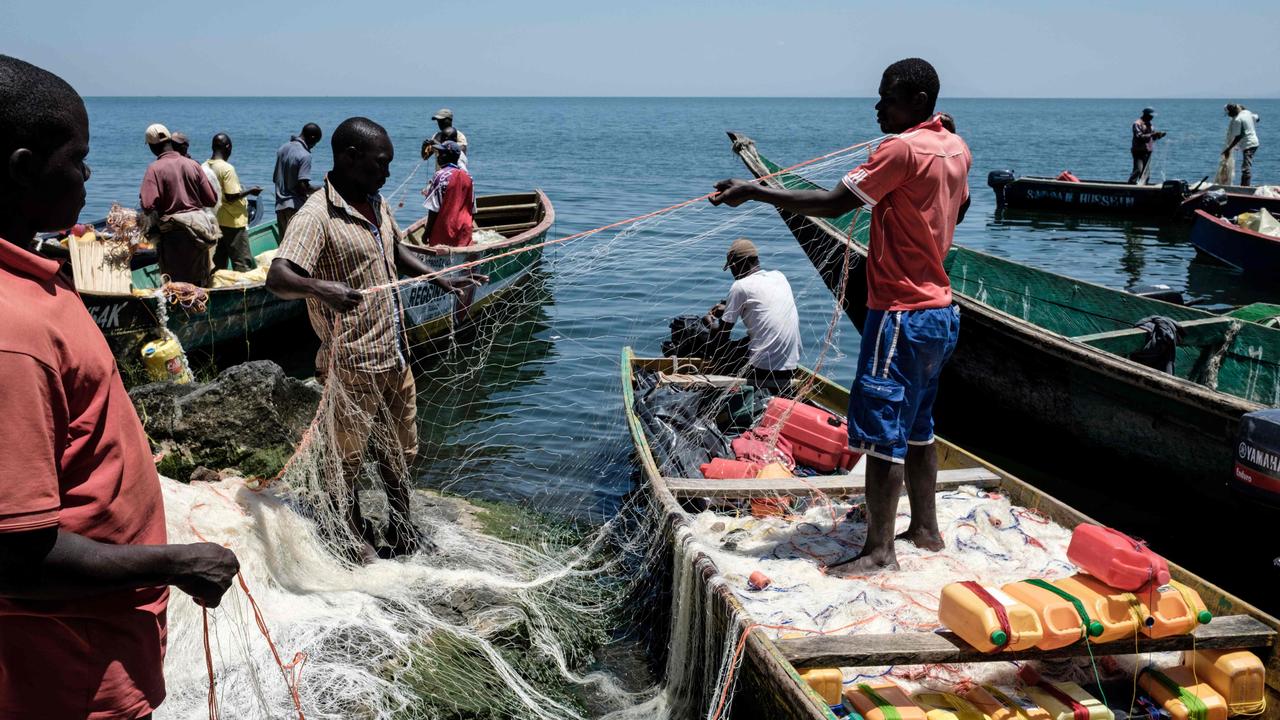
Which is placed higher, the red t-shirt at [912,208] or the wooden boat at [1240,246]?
the red t-shirt at [912,208]

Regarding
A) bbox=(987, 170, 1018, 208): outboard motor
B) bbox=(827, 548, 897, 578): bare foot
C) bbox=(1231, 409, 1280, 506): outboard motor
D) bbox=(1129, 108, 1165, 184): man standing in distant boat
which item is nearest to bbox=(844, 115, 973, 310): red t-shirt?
bbox=(827, 548, 897, 578): bare foot

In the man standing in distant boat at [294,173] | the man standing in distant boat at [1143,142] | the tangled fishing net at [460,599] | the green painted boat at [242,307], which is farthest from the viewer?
the man standing in distant boat at [1143,142]

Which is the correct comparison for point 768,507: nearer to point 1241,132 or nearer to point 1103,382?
point 1103,382

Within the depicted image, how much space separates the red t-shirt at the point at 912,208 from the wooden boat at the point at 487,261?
2852 mm

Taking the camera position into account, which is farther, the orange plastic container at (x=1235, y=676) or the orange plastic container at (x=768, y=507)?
the orange plastic container at (x=768, y=507)

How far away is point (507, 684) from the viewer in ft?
14.7

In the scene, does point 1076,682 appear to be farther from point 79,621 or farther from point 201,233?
point 201,233

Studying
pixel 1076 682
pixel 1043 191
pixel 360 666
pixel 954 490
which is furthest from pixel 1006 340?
pixel 1043 191

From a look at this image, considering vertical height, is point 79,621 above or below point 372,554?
above

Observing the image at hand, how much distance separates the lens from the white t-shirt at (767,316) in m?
6.73

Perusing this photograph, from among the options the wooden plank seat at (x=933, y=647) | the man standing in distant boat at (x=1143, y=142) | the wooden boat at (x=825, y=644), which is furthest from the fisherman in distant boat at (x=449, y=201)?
the man standing in distant boat at (x=1143, y=142)

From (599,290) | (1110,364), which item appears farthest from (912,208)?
(599,290)

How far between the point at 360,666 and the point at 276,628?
1.31 feet

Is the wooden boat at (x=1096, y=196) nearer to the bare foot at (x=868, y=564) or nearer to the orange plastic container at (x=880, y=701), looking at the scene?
the bare foot at (x=868, y=564)
